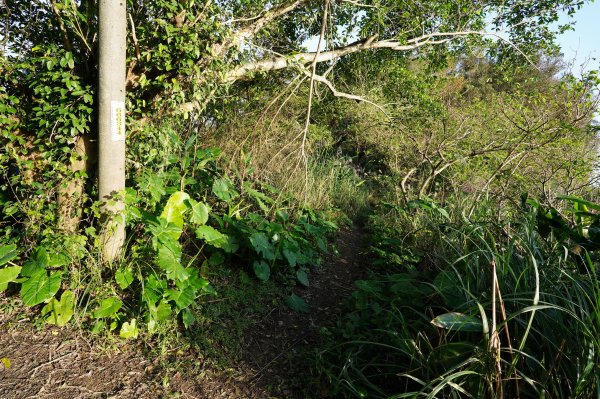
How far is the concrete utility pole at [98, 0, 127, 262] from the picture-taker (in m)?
2.52

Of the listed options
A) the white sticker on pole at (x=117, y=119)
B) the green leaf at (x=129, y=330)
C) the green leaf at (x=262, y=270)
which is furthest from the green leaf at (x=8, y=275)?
the green leaf at (x=262, y=270)

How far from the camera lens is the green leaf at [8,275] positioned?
2.40 meters

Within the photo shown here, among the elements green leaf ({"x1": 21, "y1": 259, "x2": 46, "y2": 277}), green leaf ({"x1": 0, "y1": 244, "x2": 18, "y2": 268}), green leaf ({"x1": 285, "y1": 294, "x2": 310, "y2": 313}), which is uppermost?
green leaf ({"x1": 0, "y1": 244, "x2": 18, "y2": 268})

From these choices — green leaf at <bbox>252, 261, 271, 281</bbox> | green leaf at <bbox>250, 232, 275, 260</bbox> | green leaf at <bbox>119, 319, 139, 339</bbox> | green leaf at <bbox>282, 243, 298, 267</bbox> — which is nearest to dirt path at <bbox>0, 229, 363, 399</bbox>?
green leaf at <bbox>119, 319, 139, 339</bbox>

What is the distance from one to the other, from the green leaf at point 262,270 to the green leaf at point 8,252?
1.79 meters

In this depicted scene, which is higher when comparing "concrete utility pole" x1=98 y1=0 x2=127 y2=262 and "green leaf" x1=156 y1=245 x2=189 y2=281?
"concrete utility pole" x1=98 y1=0 x2=127 y2=262

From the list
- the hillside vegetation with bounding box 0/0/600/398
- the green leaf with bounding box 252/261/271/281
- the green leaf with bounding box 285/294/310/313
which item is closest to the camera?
the hillside vegetation with bounding box 0/0/600/398

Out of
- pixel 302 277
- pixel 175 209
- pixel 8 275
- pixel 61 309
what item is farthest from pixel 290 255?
pixel 8 275

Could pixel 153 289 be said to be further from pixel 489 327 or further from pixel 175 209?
pixel 489 327

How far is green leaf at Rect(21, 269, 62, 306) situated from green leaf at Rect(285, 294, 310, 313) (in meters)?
1.76

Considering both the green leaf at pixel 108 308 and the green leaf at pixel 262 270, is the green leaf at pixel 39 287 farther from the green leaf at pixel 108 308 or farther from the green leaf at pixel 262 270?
the green leaf at pixel 262 270

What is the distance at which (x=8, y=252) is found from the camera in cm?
243

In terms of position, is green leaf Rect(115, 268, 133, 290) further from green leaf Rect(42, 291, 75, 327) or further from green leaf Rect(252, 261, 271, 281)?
green leaf Rect(252, 261, 271, 281)

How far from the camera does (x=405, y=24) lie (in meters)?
5.93
